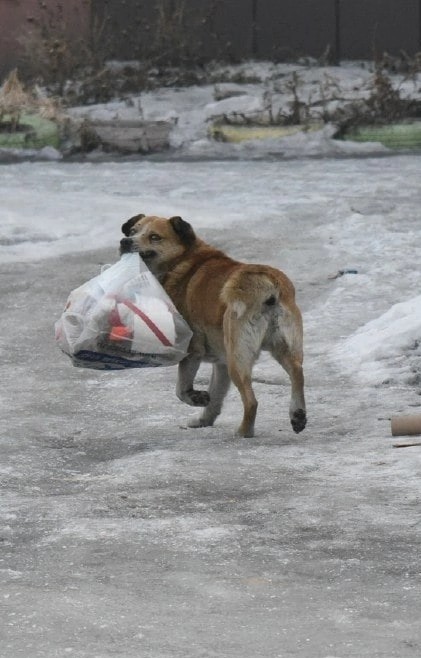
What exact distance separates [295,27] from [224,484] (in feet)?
65.4

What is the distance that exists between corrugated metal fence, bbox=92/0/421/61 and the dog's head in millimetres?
17252

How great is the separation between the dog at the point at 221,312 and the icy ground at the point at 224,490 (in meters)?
0.23

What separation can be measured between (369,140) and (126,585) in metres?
16.1

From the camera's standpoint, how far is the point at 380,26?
24.8 m

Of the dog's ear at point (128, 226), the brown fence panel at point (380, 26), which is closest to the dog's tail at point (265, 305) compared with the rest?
the dog's ear at point (128, 226)

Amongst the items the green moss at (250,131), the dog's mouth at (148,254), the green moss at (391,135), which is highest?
the dog's mouth at (148,254)

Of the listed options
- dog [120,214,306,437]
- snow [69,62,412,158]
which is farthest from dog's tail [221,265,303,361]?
snow [69,62,412,158]

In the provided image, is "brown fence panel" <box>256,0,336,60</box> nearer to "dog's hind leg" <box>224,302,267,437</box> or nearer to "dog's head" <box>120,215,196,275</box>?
"dog's head" <box>120,215,196,275</box>

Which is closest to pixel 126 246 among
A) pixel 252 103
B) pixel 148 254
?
pixel 148 254

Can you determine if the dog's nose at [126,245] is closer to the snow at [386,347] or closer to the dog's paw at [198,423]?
the dog's paw at [198,423]

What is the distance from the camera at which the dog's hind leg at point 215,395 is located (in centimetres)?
762

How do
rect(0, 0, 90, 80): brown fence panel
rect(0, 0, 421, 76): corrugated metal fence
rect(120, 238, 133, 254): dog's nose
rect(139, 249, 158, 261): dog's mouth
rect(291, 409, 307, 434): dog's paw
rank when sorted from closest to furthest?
rect(291, 409, 307, 434): dog's paw, rect(120, 238, 133, 254): dog's nose, rect(139, 249, 158, 261): dog's mouth, rect(0, 0, 90, 80): brown fence panel, rect(0, 0, 421, 76): corrugated metal fence

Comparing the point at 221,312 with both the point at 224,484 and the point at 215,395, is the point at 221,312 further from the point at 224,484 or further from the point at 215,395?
the point at 224,484

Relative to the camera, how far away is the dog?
7.11 m
